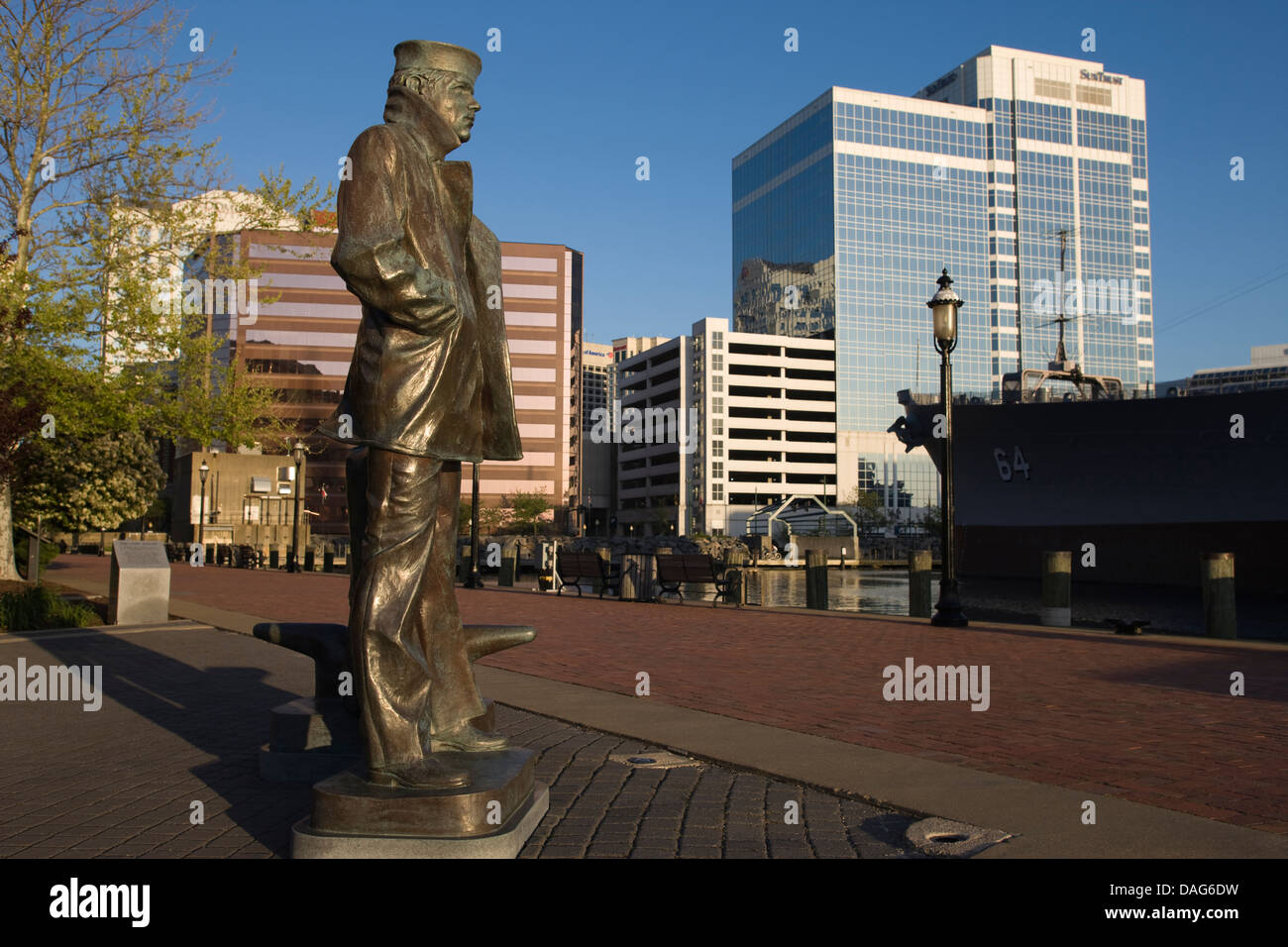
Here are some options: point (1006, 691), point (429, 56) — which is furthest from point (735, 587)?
point (429, 56)

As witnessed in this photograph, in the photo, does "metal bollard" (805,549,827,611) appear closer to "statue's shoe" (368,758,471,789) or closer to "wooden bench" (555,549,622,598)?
"wooden bench" (555,549,622,598)

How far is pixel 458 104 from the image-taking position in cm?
429

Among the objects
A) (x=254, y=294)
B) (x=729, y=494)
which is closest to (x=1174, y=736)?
A: (x=254, y=294)

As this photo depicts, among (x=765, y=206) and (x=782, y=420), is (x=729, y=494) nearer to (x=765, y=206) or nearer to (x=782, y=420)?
(x=782, y=420)

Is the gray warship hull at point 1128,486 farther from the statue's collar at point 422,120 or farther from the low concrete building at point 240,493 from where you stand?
the low concrete building at point 240,493

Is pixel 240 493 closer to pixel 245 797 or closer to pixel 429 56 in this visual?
pixel 245 797

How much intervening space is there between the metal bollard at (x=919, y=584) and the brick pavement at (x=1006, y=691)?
157cm

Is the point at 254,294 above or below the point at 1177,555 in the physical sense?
above

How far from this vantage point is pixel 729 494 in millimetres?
119125

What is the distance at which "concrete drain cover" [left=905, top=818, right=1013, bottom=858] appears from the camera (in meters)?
3.80

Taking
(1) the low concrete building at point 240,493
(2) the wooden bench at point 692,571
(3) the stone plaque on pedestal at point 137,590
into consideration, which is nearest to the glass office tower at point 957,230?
(1) the low concrete building at point 240,493

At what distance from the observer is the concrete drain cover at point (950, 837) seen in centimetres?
380

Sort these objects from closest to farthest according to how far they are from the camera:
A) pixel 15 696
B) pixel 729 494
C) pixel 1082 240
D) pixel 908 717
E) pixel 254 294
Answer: pixel 908 717
pixel 15 696
pixel 254 294
pixel 729 494
pixel 1082 240

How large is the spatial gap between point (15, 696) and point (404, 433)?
20.3 ft
